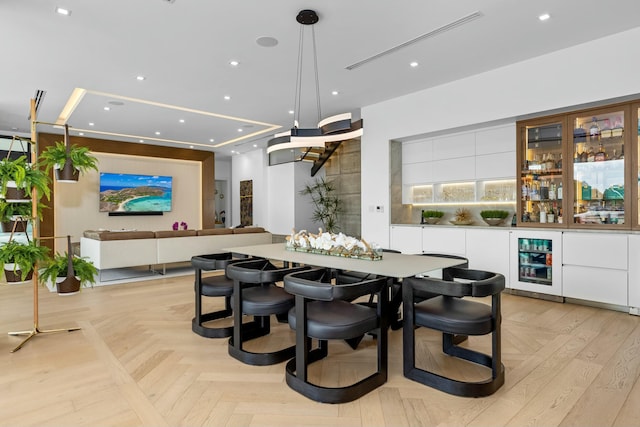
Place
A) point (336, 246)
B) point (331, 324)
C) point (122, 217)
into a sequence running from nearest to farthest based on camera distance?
point (331, 324)
point (336, 246)
point (122, 217)

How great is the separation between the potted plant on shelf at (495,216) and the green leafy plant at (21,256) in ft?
17.5

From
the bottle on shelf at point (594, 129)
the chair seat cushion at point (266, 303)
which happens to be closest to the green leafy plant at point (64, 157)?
the chair seat cushion at point (266, 303)

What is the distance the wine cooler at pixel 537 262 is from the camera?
4.62 m

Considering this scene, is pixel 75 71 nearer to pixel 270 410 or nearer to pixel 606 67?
pixel 270 410

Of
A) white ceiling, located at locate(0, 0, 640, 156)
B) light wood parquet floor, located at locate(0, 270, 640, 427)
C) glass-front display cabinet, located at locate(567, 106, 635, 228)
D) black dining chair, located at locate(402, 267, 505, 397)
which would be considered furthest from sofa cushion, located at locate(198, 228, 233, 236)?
glass-front display cabinet, located at locate(567, 106, 635, 228)

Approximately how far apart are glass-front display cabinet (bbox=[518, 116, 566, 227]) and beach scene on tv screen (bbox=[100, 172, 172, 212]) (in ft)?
28.3

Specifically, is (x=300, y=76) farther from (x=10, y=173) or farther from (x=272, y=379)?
(x=272, y=379)

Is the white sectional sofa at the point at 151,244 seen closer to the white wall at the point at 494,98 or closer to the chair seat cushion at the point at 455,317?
the white wall at the point at 494,98

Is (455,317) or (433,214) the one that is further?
(433,214)

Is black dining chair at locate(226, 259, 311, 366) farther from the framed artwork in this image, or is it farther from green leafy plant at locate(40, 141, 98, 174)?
the framed artwork

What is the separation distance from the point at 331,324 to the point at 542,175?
3.93 m

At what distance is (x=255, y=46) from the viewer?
431cm

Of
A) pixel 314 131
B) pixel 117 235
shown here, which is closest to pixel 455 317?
pixel 314 131

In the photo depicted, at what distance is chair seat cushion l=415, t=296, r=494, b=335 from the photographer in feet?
7.69
